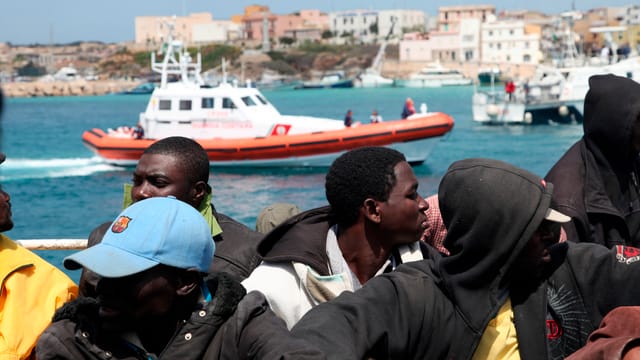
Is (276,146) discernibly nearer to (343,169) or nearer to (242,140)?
(242,140)

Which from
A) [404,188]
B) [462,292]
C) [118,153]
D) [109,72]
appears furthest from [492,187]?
[109,72]

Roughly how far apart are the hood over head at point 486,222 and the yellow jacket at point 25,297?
3.26ft

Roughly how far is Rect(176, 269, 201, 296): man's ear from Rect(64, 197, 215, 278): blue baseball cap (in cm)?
2

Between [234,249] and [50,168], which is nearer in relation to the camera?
[234,249]

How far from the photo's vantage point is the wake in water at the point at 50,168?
27.9 metres

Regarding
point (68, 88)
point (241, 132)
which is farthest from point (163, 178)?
point (68, 88)

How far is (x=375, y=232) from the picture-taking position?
264 centimetres

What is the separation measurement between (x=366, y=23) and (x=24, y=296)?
16222 centimetres

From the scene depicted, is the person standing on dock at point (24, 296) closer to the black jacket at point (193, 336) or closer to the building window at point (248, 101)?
the black jacket at point (193, 336)

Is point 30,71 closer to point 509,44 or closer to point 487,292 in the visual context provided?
point 487,292

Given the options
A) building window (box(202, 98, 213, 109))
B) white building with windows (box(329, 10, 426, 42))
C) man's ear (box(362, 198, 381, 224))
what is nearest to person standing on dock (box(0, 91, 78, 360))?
man's ear (box(362, 198, 381, 224))

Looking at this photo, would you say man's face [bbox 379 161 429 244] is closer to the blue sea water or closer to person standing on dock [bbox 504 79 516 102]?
the blue sea water

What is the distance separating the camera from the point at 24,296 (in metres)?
2.41

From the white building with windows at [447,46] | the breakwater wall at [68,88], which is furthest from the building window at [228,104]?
the white building with windows at [447,46]
